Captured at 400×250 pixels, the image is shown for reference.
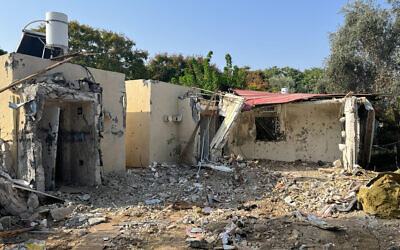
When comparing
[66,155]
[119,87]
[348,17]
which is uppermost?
[348,17]

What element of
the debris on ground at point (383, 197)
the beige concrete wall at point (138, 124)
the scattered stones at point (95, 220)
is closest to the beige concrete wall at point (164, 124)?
the beige concrete wall at point (138, 124)

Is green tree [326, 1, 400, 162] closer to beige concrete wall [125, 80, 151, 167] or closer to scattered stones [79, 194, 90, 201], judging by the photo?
beige concrete wall [125, 80, 151, 167]

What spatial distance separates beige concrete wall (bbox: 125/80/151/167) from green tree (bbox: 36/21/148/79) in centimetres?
861

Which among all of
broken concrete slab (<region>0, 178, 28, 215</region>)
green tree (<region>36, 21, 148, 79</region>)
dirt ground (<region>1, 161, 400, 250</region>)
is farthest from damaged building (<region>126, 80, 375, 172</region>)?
green tree (<region>36, 21, 148, 79</region>)

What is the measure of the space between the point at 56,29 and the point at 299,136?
8346 millimetres

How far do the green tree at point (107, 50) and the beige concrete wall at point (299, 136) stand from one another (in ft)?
30.8

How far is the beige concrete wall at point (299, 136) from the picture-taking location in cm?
1040

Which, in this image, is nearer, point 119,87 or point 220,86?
point 119,87

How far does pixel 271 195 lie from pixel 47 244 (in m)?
4.56

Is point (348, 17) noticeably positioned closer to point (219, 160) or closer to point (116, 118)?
point (219, 160)

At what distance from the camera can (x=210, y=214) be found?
550 cm

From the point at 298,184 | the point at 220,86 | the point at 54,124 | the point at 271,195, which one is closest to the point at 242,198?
the point at 271,195

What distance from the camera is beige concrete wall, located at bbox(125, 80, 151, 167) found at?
28.9 ft

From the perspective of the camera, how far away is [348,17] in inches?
492
